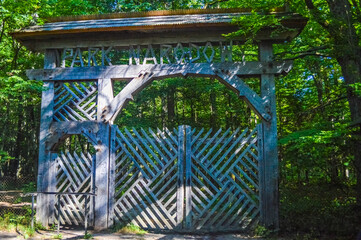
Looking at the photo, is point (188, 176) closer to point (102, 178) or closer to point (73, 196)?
point (102, 178)

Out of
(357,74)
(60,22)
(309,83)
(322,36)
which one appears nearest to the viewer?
(357,74)

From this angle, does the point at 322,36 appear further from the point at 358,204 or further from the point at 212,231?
the point at 212,231

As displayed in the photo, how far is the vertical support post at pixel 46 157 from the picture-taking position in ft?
20.3

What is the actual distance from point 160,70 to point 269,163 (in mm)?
3227

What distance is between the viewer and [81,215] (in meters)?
6.31

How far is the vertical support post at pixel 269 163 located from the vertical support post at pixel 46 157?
485 cm

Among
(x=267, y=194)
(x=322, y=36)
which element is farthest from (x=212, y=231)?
(x=322, y=36)

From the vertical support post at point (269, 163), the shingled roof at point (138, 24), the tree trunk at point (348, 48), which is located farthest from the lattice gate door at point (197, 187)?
the shingled roof at point (138, 24)

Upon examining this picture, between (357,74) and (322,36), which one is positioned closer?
(357,74)

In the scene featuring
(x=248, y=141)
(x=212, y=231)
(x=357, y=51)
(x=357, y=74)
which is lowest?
(x=212, y=231)

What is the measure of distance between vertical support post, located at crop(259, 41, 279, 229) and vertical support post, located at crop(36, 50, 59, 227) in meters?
4.85

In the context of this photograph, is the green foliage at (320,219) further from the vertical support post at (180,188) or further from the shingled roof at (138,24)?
the shingled roof at (138,24)

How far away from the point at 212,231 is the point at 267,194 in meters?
1.43

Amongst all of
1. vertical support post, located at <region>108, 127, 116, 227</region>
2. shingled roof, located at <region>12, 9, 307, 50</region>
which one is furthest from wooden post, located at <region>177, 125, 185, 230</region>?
shingled roof, located at <region>12, 9, 307, 50</region>
